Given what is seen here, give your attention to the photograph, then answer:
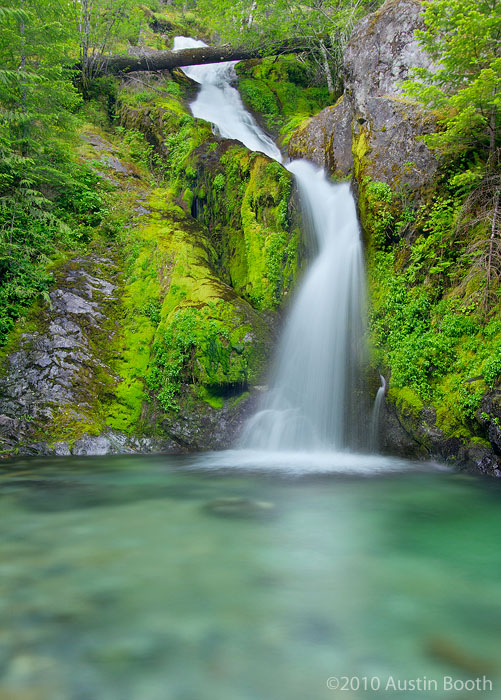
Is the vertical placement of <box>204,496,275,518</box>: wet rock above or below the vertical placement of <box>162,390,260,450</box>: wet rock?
below

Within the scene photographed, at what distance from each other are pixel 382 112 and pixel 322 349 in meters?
4.90

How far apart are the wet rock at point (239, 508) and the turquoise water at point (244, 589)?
0.02 metres

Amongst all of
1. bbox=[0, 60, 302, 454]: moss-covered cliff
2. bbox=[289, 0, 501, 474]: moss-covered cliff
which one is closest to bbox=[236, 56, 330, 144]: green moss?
bbox=[0, 60, 302, 454]: moss-covered cliff

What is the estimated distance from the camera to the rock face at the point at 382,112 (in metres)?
8.27

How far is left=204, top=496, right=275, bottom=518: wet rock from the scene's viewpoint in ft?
15.1

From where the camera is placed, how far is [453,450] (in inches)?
Answer: 246

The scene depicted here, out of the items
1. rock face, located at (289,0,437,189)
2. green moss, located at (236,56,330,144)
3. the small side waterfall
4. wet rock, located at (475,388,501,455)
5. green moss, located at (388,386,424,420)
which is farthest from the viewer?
green moss, located at (236,56,330,144)

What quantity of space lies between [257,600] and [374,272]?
21.2ft

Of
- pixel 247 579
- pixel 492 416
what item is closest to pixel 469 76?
pixel 492 416

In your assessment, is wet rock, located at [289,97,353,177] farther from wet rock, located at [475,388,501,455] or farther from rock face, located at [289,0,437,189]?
wet rock, located at [475,388,501,455]

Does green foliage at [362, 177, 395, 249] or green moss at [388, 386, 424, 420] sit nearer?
green moss at [388, 386, 424, 420]

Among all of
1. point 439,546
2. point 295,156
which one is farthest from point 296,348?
point 295,156

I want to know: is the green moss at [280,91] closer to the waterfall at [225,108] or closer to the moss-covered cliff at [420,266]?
the waterfall at [225,108]

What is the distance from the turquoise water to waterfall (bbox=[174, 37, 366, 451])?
2.13 meters
